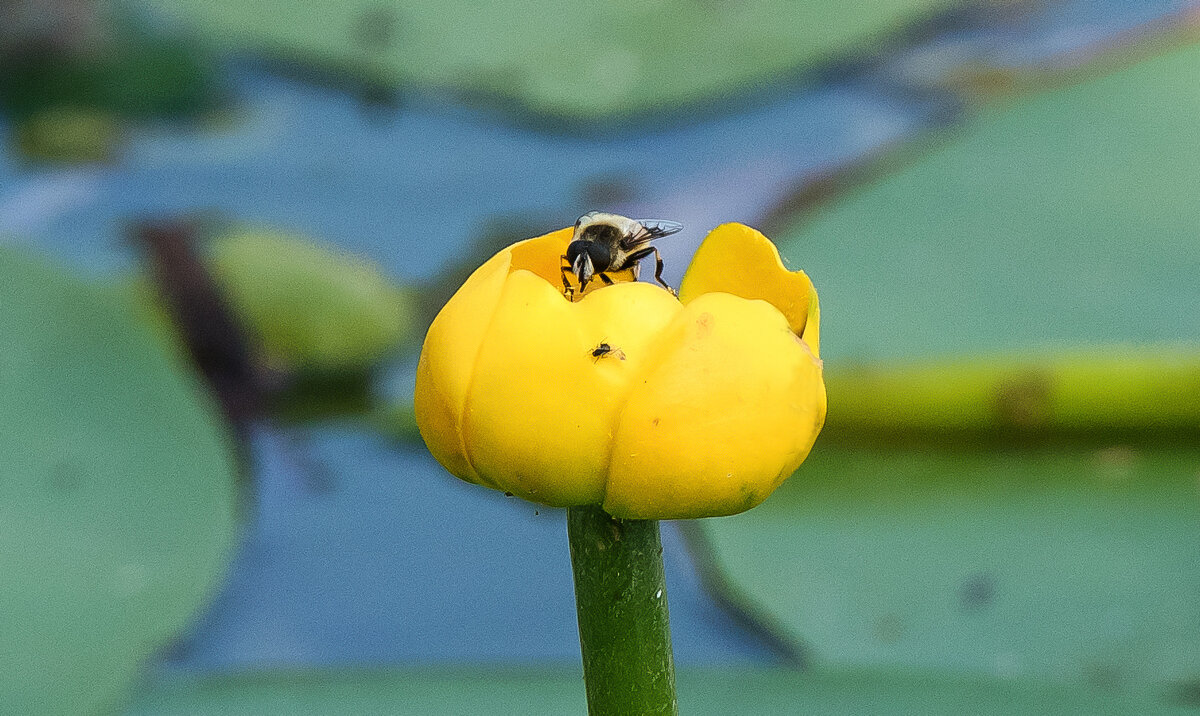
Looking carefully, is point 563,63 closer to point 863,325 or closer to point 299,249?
point 299,249

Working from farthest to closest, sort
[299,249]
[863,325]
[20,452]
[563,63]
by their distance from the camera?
1. [563,63]
2. [299,249]
3. [863,325]
4. [20,452]

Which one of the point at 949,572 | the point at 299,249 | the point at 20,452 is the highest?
the point at 299,249

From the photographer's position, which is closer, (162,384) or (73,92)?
(162,384)

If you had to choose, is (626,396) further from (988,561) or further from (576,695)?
(988,561)

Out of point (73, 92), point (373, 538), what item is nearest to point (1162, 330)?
point (373, 538)

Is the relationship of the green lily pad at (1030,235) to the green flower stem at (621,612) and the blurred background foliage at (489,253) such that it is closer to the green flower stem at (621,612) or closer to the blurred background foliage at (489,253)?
the blurred background foliage at (489,253)

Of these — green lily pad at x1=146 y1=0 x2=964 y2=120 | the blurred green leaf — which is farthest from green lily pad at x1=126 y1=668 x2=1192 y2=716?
green lily pad at x1=146 y1=0 x2=964 y2=120

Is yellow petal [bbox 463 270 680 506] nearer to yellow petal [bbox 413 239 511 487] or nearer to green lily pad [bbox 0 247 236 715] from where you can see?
yellow petal [bbox 413 239 511 487]

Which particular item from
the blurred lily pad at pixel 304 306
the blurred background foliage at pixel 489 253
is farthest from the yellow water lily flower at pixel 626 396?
the blurred lily pad at pixel 304 306

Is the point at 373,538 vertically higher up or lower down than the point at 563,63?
lower down
